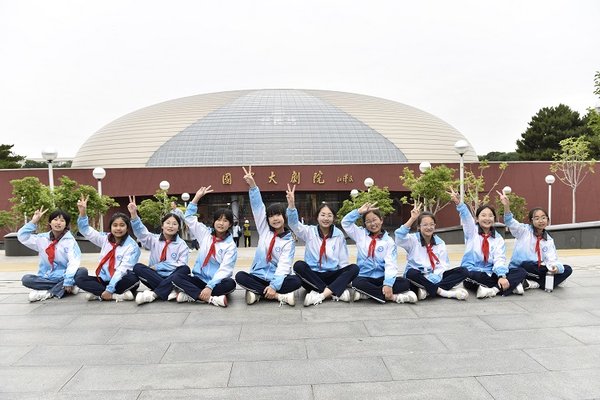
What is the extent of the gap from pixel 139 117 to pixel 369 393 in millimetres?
35891

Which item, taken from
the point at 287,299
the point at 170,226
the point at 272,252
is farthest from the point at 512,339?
the point at 170,226

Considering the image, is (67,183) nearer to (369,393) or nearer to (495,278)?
(495,278)

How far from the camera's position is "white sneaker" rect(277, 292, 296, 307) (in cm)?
555

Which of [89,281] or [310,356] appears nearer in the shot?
[310,356]

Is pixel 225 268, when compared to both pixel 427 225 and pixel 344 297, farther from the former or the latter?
pixel 427 225

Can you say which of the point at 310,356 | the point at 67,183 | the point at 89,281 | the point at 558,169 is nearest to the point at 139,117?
the point at 67,183

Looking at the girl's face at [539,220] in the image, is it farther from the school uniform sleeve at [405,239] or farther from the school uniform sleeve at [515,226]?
the school uniform sleeve at [405,239]

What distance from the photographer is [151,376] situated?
3611mm

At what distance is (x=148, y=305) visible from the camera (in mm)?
5680

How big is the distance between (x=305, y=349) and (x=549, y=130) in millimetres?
51243

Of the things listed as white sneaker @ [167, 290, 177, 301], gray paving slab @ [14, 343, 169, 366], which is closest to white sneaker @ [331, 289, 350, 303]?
white sneaker @ [167, 290, 177, 301]

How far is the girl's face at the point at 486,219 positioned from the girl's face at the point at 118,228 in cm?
421

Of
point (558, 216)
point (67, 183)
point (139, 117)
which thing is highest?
point (139, 117)

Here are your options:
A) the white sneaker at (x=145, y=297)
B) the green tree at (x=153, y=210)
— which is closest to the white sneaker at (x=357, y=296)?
the white sneaker at (x=145, y=297)
